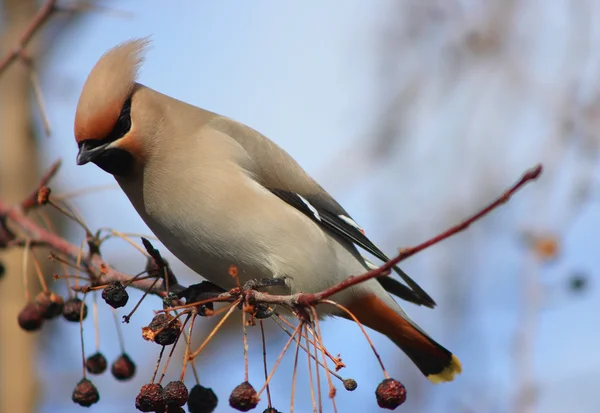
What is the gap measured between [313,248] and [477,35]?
3052 mm

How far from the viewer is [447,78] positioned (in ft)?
24.5

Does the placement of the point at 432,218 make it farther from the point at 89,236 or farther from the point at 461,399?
the point at 89,236

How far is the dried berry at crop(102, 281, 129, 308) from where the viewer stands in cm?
277

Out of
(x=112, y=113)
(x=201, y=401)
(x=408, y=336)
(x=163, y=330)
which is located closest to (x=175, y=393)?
(x=163, y=330)

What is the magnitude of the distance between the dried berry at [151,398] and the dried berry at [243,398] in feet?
0.76

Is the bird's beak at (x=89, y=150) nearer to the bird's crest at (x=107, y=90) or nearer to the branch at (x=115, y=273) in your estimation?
the bird's crest at (x=107, y=90)

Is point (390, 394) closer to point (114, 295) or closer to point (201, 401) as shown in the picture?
point (201, 401)

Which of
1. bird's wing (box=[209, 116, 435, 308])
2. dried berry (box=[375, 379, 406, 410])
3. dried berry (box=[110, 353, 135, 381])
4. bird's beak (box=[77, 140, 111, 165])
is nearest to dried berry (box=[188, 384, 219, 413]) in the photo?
dried berry (box=[110, 353, 135, 381])

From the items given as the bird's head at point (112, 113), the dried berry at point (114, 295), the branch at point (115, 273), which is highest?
the bird's head at point (112, 113)

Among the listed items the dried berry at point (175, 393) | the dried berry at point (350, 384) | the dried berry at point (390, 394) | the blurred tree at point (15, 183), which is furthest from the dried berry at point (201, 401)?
the blurred tree at point (15, 183)

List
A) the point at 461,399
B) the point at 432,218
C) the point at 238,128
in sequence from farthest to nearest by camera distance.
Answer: the point at 432,218 < the point at 461,399 < the point at 238,128

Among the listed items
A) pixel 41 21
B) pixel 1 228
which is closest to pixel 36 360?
pixel 1 228

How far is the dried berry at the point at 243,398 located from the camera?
2.59 m

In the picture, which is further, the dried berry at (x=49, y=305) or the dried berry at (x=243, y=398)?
the dried berry at (x=49, y=305)
